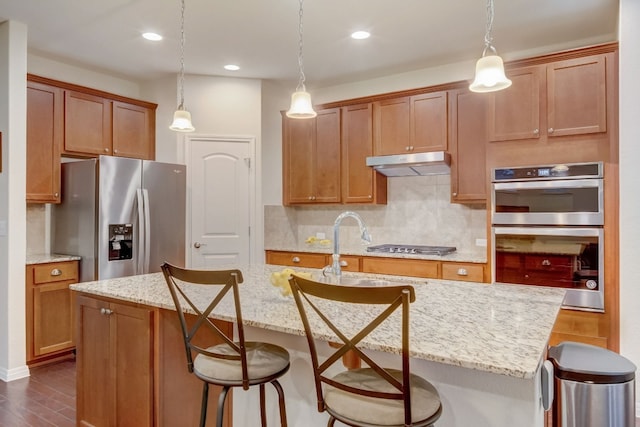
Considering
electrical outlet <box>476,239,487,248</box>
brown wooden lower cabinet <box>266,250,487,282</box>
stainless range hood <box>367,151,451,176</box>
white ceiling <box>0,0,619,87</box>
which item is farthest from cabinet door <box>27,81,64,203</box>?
electrical outlet <box>476,239,487,248</box>

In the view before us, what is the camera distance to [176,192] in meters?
4.32

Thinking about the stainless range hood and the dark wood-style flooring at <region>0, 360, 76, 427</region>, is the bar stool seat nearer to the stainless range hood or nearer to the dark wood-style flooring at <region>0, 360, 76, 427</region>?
the dark wood-style flooring at <region>0, 360, 76, 427</region>

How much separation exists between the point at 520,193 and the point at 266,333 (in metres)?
2.26

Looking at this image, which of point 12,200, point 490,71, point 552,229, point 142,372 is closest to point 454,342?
point 490,71

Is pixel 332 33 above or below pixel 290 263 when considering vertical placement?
above

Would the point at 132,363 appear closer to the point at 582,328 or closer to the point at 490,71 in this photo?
the point at 490,71

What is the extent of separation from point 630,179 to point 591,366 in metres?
1.62

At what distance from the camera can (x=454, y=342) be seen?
51.1 inches

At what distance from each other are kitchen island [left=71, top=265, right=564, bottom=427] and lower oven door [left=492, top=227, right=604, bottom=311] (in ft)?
3.55

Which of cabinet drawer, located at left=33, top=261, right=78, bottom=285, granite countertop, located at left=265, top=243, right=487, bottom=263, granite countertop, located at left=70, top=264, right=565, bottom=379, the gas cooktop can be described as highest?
the gas cooktop

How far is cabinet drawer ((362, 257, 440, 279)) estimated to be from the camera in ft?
12.0

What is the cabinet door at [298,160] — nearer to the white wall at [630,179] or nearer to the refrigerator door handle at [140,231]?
the refrigerator door handle at [140,231]

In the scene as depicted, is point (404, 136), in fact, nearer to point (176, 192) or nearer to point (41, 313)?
point (176, 192)

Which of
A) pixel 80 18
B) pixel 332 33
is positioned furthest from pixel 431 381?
pixel 80 18
